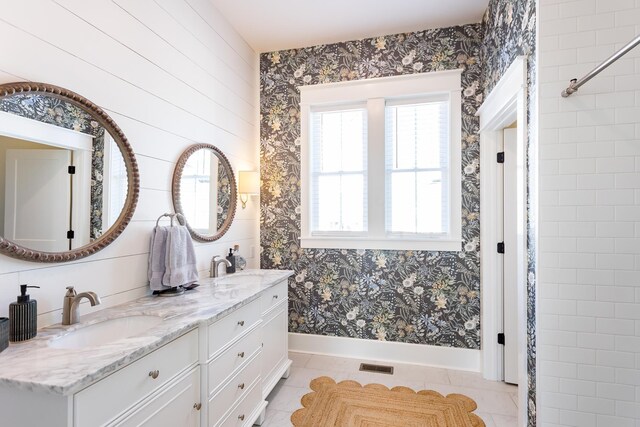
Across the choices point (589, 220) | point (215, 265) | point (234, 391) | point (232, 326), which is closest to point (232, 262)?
point (215, 265)

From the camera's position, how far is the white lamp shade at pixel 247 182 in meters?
2.89

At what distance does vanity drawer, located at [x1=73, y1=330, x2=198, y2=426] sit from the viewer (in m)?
0.97

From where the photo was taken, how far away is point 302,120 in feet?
10.5

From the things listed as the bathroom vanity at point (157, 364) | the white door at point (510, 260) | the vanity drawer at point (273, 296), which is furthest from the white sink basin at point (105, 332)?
the white door at point (510, 260)

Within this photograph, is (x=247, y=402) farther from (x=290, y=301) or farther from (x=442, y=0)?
(x=442, y=0)

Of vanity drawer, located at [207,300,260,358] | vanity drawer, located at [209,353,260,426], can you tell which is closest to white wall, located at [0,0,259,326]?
vanity drawer, located at [207,300,260,358]

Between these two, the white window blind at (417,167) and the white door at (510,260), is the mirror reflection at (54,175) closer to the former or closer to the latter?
the white window blind at (417,167)

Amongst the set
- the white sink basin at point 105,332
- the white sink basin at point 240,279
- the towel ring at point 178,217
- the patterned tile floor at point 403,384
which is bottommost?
the patterned tile floor at point 403,384

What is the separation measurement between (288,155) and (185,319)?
6.85 feet

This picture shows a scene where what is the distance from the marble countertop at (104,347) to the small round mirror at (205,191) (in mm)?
569

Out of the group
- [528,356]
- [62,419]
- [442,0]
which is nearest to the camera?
[62,419]

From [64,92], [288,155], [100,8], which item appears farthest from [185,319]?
[288,155]

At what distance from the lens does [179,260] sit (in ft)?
6.38

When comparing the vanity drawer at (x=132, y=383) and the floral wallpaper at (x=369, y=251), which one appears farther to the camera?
the floral wallpaper at (x=369, y=251)
